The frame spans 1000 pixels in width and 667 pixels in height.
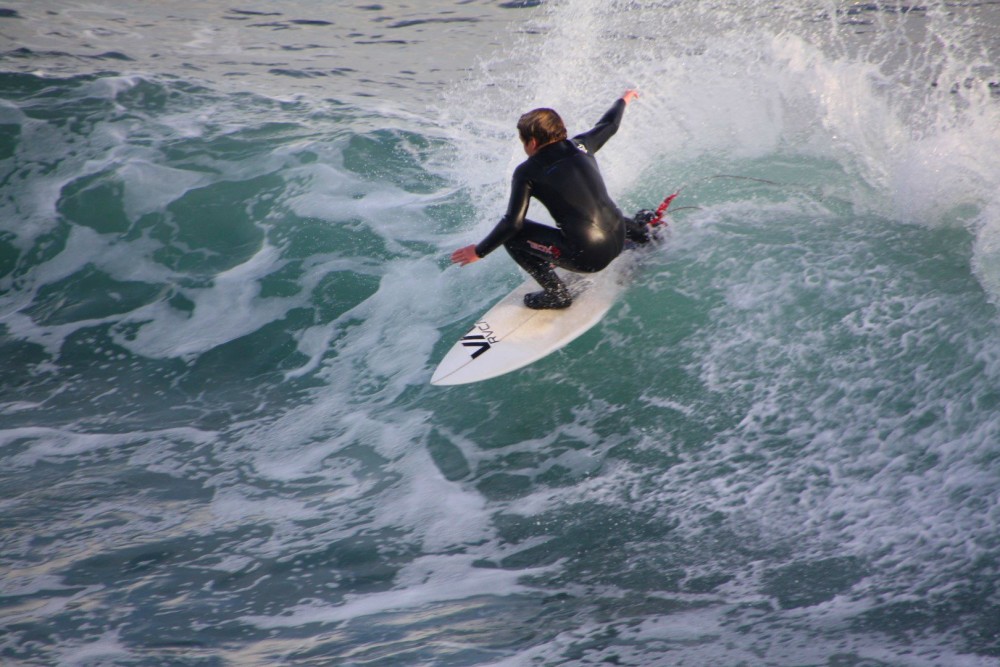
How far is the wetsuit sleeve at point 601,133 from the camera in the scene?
5688 millimetres

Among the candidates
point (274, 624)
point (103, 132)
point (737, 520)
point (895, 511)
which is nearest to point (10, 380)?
point (274, 624)

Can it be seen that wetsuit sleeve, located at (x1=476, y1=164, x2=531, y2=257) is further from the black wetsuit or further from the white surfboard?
the white surfboard

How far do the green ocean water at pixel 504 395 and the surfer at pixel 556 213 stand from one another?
0.70 m

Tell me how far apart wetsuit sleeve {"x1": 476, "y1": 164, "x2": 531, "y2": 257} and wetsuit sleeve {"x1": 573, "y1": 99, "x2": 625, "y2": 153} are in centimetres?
73

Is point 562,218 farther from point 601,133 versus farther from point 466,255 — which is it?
point 601,133

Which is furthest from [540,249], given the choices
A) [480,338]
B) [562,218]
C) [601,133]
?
[601,133]

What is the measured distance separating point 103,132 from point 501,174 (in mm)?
5086

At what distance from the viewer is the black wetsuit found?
5113mm

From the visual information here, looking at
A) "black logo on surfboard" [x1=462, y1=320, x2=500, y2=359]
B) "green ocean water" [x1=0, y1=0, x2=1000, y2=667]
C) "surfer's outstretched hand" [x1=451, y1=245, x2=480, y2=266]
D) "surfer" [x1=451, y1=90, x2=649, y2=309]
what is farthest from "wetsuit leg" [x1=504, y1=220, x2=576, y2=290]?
"green ocean water" [x1=0, y1=0, x2=1000, y2=667]

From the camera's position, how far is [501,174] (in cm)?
910

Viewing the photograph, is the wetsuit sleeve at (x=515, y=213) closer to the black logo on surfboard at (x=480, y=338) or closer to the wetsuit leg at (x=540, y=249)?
the wetsuit leg at (x=540, y=249)

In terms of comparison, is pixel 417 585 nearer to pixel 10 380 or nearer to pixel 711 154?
pixel 10 380

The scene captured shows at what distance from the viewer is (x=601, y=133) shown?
19.0 ft

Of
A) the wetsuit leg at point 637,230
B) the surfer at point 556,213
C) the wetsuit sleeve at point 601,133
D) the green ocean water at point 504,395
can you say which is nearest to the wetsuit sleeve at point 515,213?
the surfer at point 556,213
